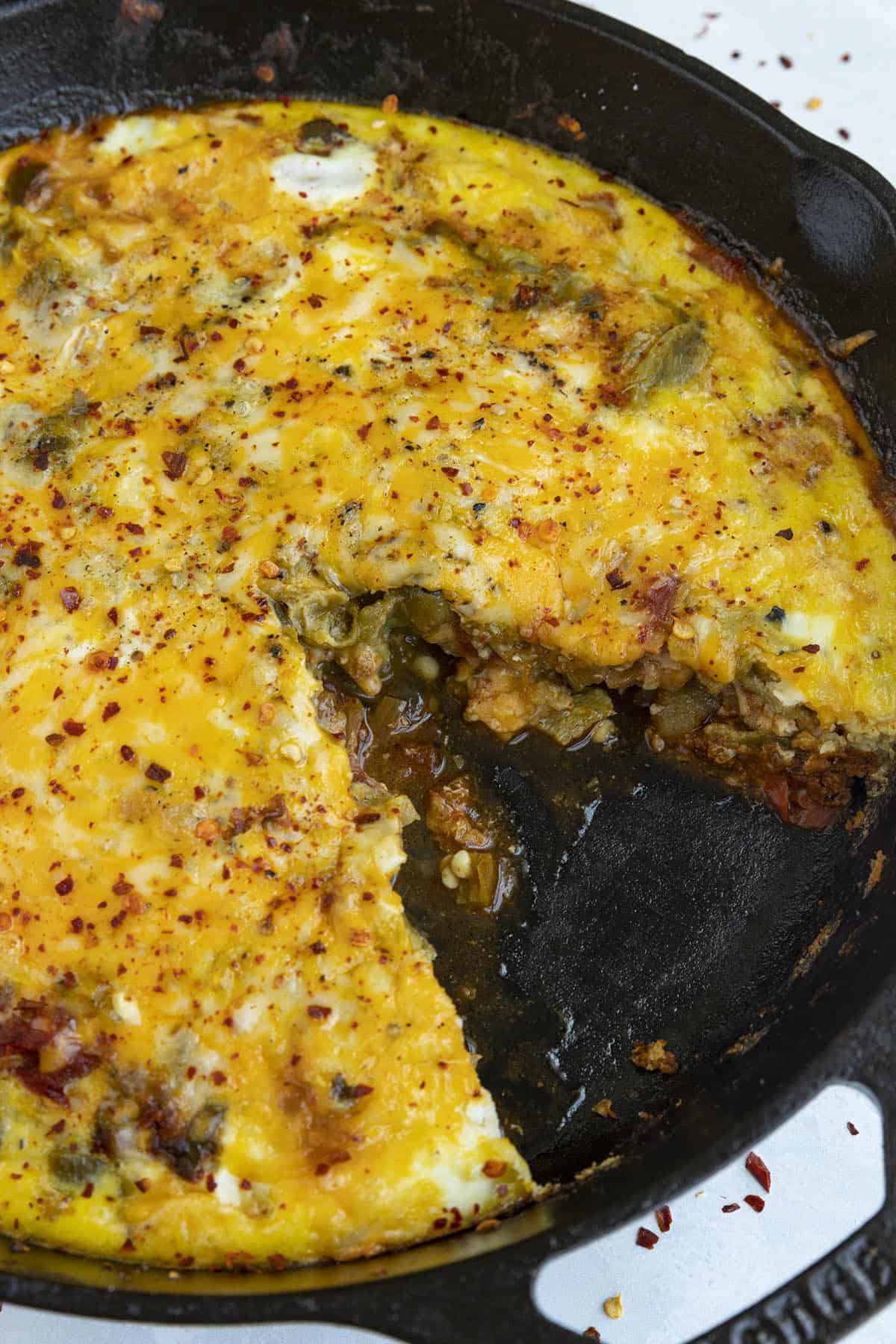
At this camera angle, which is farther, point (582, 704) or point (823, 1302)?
point (582, 704)

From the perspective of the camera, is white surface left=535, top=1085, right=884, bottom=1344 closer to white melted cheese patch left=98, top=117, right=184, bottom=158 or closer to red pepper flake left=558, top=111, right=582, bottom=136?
red pepper flake left=558, top=111, right=582, bottom=136

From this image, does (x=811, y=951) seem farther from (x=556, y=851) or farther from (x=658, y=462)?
(x=658, y=462)

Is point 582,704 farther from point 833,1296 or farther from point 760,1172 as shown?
point 833,1296

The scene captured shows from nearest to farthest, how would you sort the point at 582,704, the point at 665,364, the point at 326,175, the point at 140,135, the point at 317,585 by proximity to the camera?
the point at 317,585 → the point at 665,364 → the point at 582,704 → the point at 326,175 → the point at 140,135

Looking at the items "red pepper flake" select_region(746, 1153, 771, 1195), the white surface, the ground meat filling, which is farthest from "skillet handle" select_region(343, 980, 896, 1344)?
the ground meat filling

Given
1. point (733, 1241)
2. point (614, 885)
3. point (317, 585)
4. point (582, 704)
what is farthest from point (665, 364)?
point (733, 1241)

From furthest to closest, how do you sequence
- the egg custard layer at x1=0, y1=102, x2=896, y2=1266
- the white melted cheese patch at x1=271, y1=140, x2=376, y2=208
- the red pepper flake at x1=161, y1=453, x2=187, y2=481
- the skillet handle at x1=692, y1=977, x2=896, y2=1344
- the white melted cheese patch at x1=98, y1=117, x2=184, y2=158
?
the white melted cheese patch at x1=98, y1=117, x2=184, y2=158 → the white melted cheese patch at x1=271, y1=140, x2=376, y2=208 → the red pepper flake at x1=161, y1=453, x2=187, y2=481 → the egg custard layer at x1=0, y1=102, x2=896, y2=1266 → the skillet handle at x1=692, y1=977, x2=896, y2=1344
